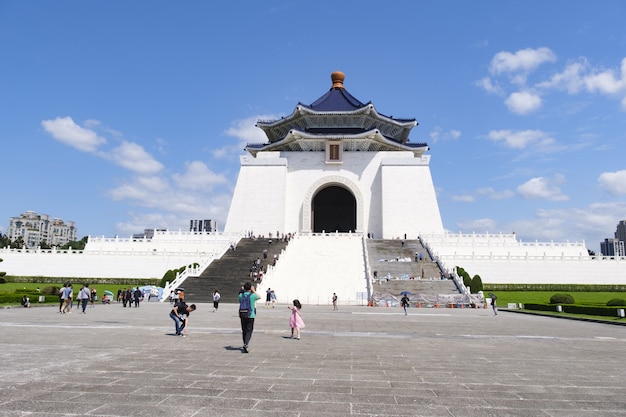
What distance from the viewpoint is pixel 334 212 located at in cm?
4784

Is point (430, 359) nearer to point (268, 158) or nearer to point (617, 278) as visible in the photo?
point (617, 278)

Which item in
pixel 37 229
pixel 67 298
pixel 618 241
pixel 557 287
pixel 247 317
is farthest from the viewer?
pixel 37 229

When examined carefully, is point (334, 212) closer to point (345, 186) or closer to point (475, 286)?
point (345, 186)

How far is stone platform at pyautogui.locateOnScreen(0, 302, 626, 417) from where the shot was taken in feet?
12.6

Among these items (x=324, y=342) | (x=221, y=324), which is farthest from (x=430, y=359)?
(x=221, y=324)

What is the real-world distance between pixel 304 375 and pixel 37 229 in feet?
402

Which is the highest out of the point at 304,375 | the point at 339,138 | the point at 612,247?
the point at 339,138

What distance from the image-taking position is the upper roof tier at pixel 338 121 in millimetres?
39625

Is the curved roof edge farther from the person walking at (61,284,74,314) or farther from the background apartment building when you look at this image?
the background apartment building

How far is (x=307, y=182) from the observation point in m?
39.1

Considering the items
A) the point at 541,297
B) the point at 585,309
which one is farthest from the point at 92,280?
the point at 585,309

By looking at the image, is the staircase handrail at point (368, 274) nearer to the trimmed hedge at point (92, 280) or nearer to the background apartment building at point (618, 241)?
the trimmed hedge at point (92, 280)

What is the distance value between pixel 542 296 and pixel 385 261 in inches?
335

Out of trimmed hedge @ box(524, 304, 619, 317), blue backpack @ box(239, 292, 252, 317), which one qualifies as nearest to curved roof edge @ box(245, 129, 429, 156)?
trimmed hedge @ box(524, 304, 619, 317)
